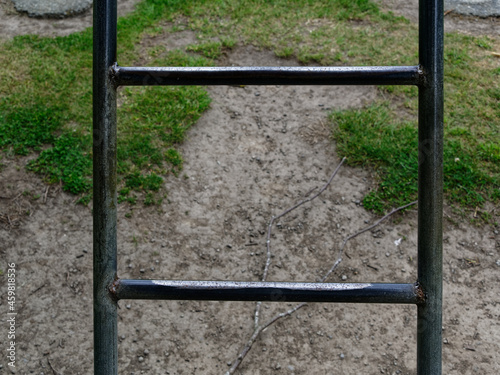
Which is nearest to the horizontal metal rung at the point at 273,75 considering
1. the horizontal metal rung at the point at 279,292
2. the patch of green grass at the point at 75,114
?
the horizontal metal rung at the point at 279,292

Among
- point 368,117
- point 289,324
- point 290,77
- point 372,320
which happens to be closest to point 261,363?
point 289,324

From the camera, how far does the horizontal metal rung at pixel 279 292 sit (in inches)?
37.4

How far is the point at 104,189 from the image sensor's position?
0.98m

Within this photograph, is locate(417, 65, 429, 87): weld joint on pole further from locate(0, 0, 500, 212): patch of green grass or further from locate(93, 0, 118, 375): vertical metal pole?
locate(0, 0, 500, 212): patch of green grass

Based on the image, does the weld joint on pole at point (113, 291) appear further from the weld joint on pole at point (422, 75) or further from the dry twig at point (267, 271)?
the dry twig at point (267, 271)

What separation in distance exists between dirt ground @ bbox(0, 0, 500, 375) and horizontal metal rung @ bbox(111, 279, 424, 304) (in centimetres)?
139

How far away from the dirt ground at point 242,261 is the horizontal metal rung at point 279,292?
1395mm

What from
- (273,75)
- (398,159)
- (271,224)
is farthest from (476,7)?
(273,75)

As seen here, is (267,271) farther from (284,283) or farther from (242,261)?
(284,283)

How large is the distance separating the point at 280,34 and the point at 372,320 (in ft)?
9.67

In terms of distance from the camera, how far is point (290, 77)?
975mm

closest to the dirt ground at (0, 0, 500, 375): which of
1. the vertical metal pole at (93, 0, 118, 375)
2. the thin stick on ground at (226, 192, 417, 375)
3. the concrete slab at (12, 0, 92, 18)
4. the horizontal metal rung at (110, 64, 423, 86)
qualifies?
the thin stick on ground at (226, 192, 417, 375)

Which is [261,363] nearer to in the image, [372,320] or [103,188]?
[372,320]

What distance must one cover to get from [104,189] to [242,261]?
5.96ft
